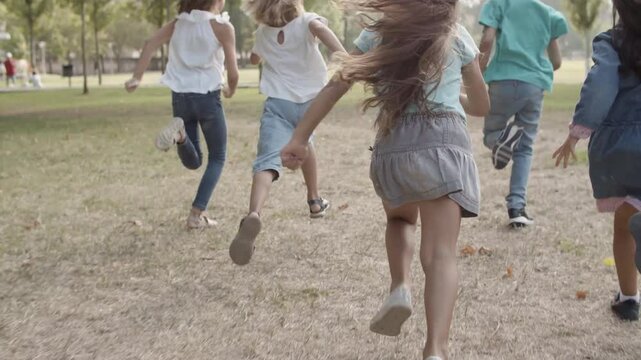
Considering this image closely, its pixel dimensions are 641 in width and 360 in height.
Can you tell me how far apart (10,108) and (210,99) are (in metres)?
17.5

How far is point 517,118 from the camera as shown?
581 cm

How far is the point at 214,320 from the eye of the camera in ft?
12.4

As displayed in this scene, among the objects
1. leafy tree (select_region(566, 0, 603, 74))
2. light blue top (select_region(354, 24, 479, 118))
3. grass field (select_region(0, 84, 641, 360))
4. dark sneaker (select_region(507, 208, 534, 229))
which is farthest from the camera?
leafy tree (select_region(566, 0, 603, 74))

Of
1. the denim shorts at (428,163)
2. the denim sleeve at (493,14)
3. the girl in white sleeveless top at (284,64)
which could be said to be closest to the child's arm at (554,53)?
the denim sleeve at (493,14)

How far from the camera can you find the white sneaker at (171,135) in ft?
17.9

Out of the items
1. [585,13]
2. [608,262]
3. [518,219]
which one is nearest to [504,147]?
[518,219]

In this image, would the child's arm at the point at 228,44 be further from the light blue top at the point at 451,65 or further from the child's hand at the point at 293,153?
the light blue top at the point at 451,65

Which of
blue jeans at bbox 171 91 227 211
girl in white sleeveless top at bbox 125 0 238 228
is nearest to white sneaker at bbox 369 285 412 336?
girl in white sleeveless top at bbox 125 0 238 228

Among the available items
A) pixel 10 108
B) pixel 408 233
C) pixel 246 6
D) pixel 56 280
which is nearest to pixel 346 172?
pixel 246 6

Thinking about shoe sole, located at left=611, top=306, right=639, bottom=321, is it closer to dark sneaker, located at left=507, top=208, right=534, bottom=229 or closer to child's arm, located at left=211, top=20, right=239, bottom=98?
dark sneaker, located at left=507, top=208, right=534, bottom=229

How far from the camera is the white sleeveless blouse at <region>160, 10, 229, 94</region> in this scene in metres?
5.65

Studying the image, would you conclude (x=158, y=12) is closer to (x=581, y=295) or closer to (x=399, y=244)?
(x=581, y=295)

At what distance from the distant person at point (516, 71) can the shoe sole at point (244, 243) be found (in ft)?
6.74

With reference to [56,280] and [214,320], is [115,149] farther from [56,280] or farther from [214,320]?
[214,320]
